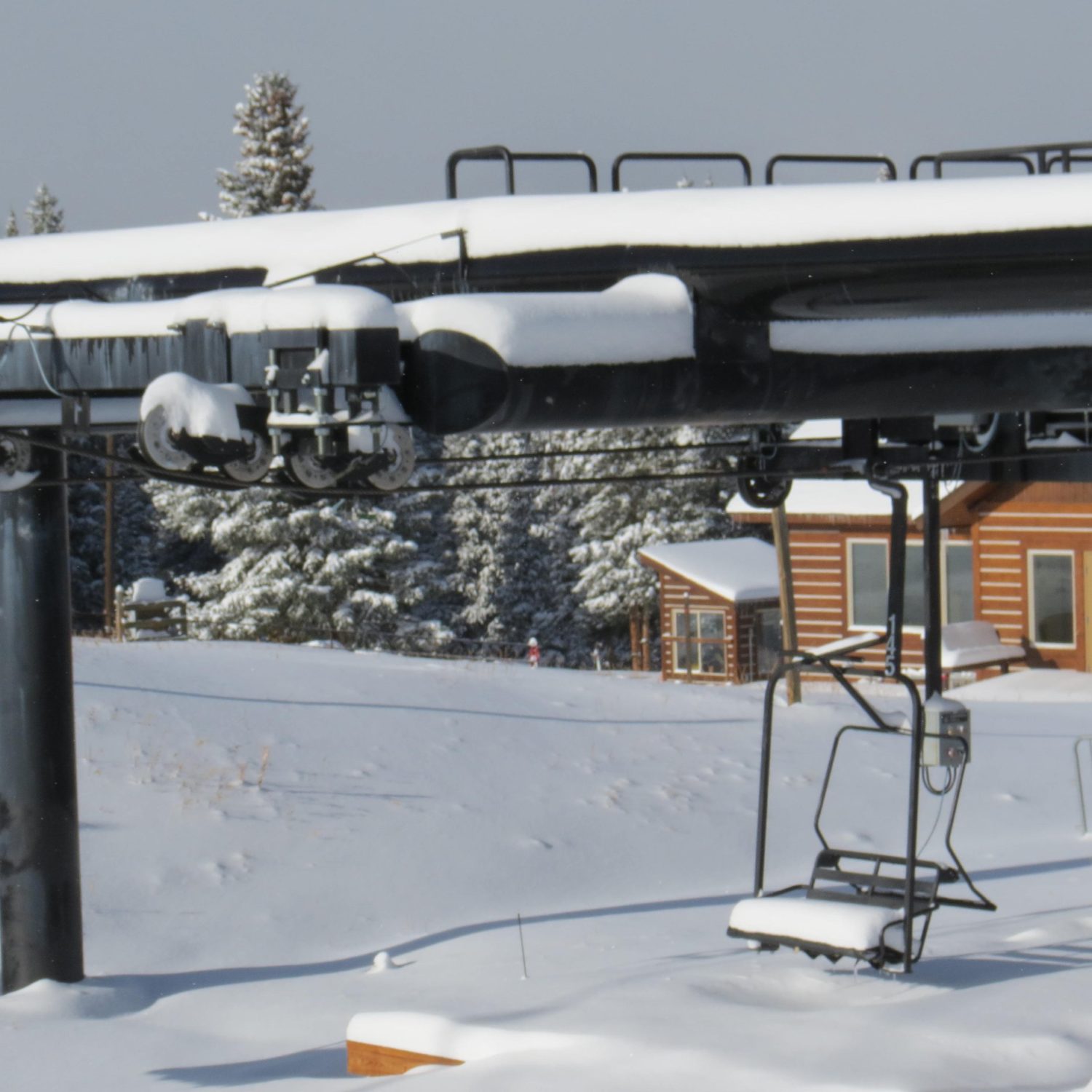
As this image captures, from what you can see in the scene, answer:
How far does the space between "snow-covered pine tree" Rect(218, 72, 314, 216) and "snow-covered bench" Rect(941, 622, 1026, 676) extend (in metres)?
19.2

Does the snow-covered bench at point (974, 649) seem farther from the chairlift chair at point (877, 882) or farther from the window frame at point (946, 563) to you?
the chairlift chair at point (877, 882)

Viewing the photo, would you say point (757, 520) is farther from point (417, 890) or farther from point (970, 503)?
point (417, 890)

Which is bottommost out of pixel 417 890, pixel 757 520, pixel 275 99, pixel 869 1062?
pixel 417 890

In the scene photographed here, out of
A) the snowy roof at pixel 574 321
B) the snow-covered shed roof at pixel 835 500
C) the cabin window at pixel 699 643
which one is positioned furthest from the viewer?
the cabin window at pixel 699 643

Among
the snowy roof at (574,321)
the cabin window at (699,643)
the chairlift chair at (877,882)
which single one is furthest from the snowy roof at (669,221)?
the cabin window at (699,643)

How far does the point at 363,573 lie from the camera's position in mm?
40344

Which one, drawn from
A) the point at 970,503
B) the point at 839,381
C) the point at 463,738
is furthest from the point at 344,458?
the point at 970,503

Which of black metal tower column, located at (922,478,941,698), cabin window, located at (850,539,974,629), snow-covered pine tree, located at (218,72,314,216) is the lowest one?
cabin window, located at (850,539,974,629)

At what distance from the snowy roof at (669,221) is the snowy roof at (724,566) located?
28315 mm

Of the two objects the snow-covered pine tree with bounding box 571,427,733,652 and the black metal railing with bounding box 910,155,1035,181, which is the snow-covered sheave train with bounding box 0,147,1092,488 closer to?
the black metal railing with bounding box 910,155,1035,181

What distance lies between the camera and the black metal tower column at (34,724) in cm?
960

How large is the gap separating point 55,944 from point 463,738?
815 centimetres

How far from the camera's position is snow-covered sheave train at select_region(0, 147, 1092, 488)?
18.5ft

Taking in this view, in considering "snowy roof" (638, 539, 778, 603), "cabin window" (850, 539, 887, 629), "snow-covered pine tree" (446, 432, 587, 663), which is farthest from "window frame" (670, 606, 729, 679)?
"snow-covered pine tree" (446, 432, 587, 663)
